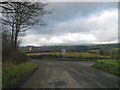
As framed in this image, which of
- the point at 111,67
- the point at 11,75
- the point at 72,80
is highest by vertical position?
the point at 11,75

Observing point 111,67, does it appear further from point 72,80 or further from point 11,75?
point 11,75

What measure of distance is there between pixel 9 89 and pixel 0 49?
9.32m

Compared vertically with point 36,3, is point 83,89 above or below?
below

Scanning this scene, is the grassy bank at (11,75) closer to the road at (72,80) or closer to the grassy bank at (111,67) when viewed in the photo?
the road at (72,80)

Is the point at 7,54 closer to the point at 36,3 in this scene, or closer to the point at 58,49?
the point at 36,3

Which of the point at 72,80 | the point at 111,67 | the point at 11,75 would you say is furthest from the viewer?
the point at 111,67

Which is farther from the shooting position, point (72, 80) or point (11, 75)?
point (11, 75)

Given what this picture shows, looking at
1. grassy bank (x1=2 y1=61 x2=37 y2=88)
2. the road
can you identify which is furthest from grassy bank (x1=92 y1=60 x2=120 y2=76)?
grassy bank (x1=2 y1=61 x2=37 y2=88)

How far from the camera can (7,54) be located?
17.8m

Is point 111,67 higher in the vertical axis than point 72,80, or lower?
lower

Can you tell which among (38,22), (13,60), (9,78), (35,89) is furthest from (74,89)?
(38,22)

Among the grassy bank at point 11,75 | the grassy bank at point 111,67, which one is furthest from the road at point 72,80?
the grassy bank at point 111,67

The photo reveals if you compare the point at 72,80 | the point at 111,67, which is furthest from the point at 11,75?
the point at 111,67

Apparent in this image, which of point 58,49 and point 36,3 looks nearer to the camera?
point 36,3
